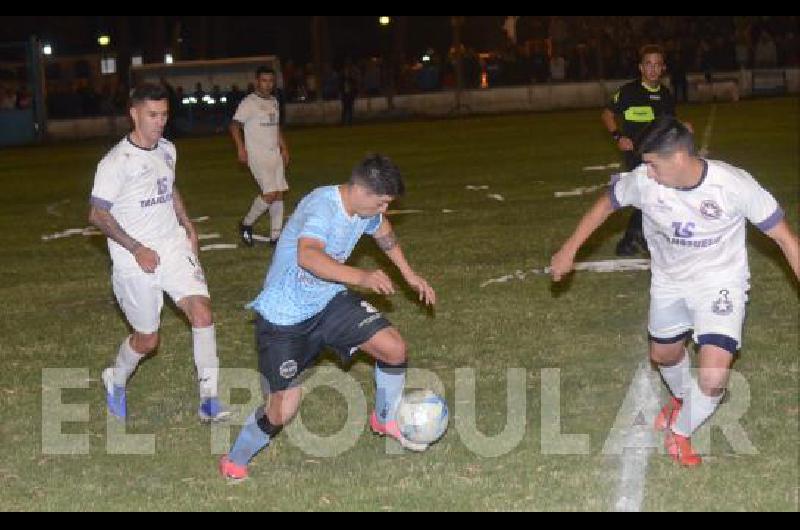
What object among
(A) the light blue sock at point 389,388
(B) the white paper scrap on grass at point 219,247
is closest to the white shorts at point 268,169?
(B) the white paper scrap on grass at point 219,247

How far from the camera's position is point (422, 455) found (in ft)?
26.1

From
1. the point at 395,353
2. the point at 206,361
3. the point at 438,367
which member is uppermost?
the point at 395,353

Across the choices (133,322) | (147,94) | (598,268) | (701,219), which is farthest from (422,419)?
(598,268)

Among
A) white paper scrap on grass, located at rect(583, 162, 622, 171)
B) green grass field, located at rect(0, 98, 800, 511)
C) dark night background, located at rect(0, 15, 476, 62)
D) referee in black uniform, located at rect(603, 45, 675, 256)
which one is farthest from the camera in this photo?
dark night background, located at rect(0, 15, 476, 62)

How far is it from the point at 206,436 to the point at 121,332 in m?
3.66

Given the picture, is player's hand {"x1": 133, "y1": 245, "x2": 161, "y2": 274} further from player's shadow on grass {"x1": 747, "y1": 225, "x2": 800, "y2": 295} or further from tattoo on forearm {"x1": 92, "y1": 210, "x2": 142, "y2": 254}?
player's shadow on grass {"x1": 747, "y1": 225, "x2": 800, "y2": 295}

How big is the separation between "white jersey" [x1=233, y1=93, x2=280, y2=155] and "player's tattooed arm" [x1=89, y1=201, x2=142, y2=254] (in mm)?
7838

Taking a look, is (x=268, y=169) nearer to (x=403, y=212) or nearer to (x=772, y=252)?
(x=403, y=212)

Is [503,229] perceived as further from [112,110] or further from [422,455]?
[112,110]

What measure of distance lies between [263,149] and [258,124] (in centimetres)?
29

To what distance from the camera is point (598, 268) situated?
1402cm

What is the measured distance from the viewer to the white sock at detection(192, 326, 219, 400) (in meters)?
8.89

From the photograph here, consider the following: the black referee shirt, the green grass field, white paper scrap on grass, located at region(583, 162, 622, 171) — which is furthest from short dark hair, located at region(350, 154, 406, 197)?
white paper scrap on grass, located at region(583, 162, 622, 171)

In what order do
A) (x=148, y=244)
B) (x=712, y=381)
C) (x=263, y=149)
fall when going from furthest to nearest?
(x=263, y=149) → (x=148, y=244) → (x=712, y=381)
